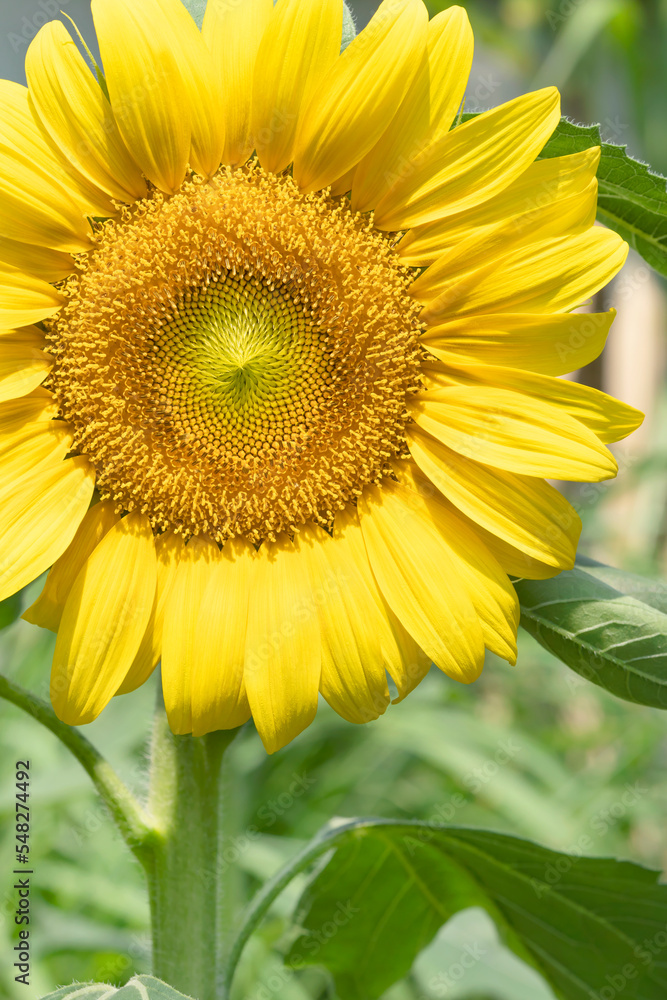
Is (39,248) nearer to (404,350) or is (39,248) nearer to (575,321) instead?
(404,350)

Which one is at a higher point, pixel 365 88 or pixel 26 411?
pixel 365 88

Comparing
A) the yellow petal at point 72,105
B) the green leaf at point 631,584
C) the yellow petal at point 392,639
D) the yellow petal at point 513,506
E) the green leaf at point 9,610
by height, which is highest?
the yellow petal at point 72,105

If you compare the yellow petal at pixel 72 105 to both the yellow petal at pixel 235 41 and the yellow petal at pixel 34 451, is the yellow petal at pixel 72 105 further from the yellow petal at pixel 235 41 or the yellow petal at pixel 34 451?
the yellow petal at pixel 34 451

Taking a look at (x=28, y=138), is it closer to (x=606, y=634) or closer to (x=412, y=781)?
(x=606, y=634)

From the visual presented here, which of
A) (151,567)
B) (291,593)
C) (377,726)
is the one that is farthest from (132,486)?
(377,726)

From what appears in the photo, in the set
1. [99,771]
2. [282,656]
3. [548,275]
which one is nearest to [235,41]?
[548,275]

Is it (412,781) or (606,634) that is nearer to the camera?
(606,634)
